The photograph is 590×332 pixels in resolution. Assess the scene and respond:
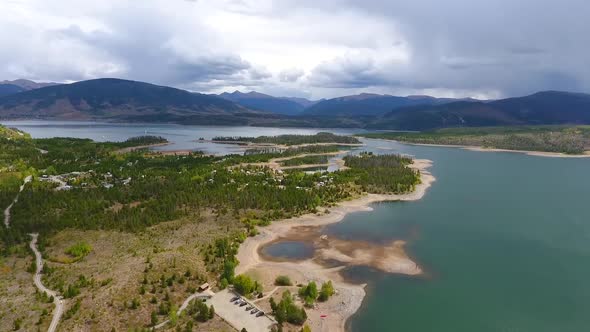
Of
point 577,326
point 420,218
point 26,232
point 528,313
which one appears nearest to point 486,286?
point 528,313

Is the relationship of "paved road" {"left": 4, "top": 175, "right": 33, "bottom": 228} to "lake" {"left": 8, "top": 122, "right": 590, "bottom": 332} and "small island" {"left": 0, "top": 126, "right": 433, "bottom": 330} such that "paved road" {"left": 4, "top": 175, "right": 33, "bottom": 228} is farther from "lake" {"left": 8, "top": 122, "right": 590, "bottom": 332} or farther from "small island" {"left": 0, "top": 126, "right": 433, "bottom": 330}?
"lake" {"left": 8, "top": 122, "right": 590, "bottom": 332}

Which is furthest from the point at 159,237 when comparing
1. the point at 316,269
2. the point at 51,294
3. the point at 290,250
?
the point at 316,269

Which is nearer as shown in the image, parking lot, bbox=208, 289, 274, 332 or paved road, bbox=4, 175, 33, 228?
parking lot, bbox=208, 289, 274, 332

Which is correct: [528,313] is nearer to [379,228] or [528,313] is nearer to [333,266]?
[333,266]

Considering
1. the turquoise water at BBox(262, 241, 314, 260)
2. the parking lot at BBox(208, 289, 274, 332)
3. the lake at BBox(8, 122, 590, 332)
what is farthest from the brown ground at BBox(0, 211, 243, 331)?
the lake at BBox(8, 122, 590, 332)

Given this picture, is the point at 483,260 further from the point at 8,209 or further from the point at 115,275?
the point at 8,209

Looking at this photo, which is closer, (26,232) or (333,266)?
(333,266)
